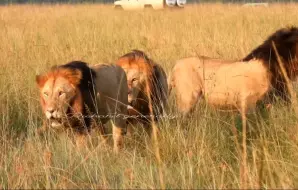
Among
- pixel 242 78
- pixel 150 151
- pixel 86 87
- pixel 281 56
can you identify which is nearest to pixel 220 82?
pixel 242 78

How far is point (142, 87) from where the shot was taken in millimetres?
5898

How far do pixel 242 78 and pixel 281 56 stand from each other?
38 centimetres

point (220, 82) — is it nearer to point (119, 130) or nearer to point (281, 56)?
point (281, 56)

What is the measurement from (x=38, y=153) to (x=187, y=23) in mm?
9320

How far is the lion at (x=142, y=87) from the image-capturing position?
582 cm

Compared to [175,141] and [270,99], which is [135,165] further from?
[270,99]

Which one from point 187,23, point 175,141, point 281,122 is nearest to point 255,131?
point 281,122

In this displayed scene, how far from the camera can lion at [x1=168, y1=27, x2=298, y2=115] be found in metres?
5.71

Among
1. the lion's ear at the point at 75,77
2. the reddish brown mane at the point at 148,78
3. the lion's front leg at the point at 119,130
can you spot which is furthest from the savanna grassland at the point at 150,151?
the lion's ear at the point at 75,77

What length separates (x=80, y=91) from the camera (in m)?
4.89

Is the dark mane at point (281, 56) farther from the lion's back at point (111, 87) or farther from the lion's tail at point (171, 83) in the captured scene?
the lion's back at point (111, 87)

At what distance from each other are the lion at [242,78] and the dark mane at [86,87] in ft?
3.36

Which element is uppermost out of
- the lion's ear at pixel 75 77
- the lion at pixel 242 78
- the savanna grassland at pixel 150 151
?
the lion's ear at pixel 75 77

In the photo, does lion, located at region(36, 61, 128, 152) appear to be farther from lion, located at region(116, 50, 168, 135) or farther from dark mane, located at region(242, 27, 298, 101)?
dark mane, located at region(242, 27, 298, 101)
